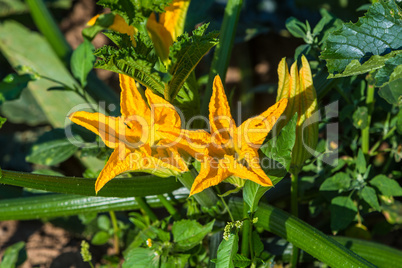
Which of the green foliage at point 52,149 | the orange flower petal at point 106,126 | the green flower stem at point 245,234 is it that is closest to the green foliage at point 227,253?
the green flower stem at point 245,234

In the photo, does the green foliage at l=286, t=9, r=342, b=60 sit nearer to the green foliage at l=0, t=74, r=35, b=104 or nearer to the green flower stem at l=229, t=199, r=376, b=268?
the green flower stem at l=229, t=199, r=376, b=268

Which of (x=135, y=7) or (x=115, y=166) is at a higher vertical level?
(x=135, y=7)

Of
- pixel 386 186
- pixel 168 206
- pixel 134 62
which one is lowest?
pixel 168 206

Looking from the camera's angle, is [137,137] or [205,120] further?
→ [205,120]

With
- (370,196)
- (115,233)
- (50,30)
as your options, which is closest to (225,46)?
(370,196)

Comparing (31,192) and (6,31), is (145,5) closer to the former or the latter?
(31,192)

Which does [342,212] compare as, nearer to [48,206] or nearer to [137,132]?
[137,132]

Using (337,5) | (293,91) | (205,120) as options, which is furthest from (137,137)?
(337,5)
